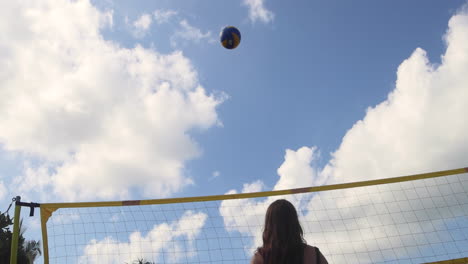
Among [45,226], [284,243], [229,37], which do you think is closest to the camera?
[284,243]

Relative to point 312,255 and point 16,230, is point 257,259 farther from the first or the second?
point 16,230

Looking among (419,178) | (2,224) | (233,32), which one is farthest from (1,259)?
(419,178)

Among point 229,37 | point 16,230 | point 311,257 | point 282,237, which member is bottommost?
point 311,257

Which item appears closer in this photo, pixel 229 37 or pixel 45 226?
pixel 45 226

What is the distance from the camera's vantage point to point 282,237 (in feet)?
5.97

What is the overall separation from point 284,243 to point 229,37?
21.2ft

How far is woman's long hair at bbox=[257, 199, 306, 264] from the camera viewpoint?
1.79 metres

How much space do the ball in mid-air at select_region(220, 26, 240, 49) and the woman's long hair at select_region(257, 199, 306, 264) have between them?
6.22 metres

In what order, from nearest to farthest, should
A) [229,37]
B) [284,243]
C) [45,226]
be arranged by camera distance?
1. [284,243]
2. [45,226]
3. [229,37]

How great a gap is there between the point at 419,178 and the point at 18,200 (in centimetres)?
666

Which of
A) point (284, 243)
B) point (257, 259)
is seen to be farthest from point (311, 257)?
point (257, 259)

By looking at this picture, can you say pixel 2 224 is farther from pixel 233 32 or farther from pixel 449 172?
pixel 449 172

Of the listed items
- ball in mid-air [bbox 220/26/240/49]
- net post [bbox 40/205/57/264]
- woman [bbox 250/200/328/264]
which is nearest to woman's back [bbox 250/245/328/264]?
woman [bbox 250/200/328/264]

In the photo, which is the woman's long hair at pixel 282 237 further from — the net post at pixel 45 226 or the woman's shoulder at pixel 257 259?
the net post at pixel 45 226
